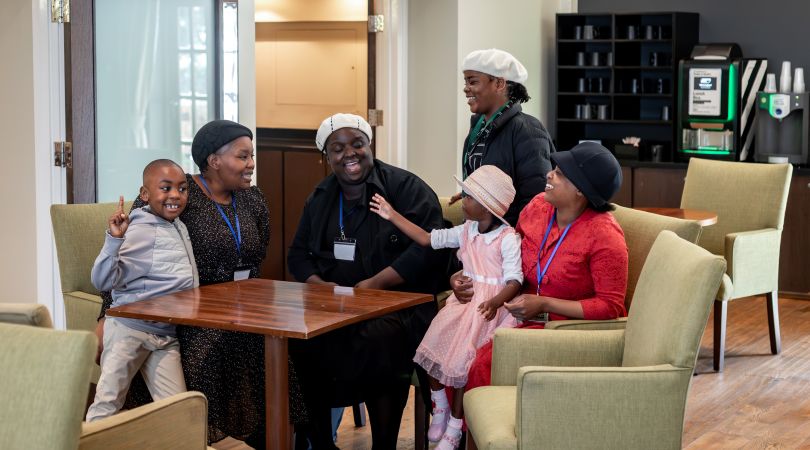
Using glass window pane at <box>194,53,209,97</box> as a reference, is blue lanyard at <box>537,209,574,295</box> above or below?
below

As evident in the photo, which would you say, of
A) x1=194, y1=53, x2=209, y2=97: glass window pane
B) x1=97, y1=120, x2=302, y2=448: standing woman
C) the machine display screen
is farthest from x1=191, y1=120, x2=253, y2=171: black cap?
the machine display screen

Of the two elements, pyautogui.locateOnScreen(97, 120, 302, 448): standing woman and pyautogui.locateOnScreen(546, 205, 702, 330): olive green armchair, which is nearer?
pyautogui.locateOnScreen(97, 120, 302, 448): standing woman

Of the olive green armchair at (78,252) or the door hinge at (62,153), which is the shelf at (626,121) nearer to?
the door hinge at (62,153)

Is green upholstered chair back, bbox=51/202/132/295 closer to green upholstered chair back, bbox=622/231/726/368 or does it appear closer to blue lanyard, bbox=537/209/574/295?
blue lanyard, bbox=537/209/574/295

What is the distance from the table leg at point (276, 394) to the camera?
3.11 meters

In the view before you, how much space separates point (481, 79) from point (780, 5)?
4386mm

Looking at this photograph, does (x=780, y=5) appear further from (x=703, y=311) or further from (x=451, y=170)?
(x=703, y=311)

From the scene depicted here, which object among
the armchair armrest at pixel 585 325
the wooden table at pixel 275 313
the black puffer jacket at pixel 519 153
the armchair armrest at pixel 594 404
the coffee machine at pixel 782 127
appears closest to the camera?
the armchair armrest at pixel 594 404

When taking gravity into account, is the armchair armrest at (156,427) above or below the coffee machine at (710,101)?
below

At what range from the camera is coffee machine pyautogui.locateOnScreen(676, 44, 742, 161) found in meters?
7.48

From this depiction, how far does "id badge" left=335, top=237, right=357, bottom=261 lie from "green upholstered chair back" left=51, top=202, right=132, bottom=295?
88cm

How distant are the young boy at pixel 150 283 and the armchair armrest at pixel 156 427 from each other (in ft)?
2.83

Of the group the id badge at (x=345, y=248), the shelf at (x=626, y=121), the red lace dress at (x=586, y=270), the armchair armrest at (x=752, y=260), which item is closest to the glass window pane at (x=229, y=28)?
the id badge at (x=345, y=248)

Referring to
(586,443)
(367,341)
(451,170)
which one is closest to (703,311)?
(586,443)
